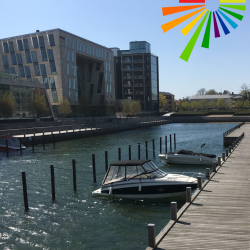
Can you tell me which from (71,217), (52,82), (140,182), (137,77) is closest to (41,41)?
(52,82)

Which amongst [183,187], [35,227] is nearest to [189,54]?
[183,187]

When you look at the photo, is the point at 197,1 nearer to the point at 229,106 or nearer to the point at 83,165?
the point at 83,165

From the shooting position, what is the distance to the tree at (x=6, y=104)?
5969cm

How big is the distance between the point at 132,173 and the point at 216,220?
Result: 7551 millimetres

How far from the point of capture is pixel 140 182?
1812 centimetres

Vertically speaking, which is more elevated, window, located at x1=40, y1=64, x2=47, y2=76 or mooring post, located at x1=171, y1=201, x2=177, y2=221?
window, located at x1=40, y1=64, x2=47, y2=76

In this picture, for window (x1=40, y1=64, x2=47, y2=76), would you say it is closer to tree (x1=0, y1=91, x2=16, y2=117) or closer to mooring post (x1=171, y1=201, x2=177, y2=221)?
tree (x1=0, y1=91, x2=16, y2=117)

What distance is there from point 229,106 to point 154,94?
5858 cm

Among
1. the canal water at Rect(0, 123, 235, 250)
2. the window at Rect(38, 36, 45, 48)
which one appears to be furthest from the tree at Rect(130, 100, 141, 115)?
the canal water at Rect(0, 123, 235, 250)

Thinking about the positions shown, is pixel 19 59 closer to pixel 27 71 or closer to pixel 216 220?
pixel 27 71

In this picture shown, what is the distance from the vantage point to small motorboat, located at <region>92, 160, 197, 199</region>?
17.8 metres

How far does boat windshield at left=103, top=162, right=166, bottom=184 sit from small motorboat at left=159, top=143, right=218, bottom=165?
35.5 ft

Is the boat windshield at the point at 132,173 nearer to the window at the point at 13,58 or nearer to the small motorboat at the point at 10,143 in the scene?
the small motorboat at the point at 10,143

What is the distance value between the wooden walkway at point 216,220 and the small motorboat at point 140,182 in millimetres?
1712
